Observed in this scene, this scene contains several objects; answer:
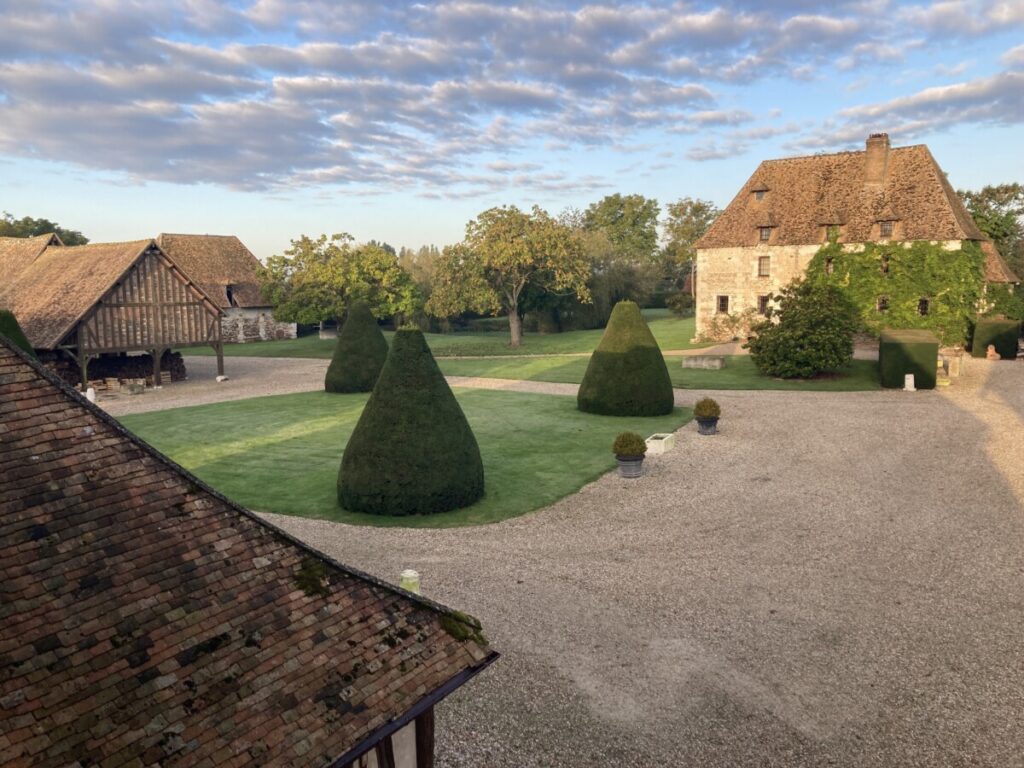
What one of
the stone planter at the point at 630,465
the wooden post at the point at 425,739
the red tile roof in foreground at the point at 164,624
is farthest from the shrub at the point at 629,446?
the red tile roof in foreground at the point at 164,624

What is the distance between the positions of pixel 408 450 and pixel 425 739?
30.3 feet

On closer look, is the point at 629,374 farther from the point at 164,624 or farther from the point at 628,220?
the point at 628,220

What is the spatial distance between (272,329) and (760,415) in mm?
47449

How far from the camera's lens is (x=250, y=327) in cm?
6056

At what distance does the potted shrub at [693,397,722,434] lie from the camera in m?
22.6

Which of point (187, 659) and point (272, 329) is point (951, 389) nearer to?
point (187, 659)

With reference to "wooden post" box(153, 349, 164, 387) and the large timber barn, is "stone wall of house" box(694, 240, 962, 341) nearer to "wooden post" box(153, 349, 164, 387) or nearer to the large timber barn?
the large timber barn

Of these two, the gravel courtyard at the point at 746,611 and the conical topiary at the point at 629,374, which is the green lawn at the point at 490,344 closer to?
the conical topiary at the point at 629,374

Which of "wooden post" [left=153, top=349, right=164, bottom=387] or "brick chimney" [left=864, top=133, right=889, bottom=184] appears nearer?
"wooden post" [left=153, top=349, right=164, bottom=387]

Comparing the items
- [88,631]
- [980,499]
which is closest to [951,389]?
[980,499]

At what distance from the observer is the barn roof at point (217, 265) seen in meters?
58.0

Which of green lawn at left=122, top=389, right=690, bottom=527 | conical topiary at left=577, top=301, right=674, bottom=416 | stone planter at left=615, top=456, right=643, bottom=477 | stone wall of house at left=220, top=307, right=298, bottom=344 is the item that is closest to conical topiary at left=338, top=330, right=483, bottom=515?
green lawn at left=122, top=389, right=690, bottom=527

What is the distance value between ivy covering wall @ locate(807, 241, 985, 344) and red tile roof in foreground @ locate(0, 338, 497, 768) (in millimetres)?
39193

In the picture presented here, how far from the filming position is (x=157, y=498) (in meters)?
5.50
